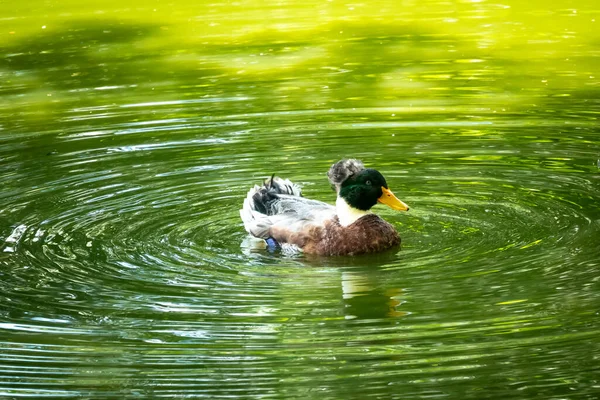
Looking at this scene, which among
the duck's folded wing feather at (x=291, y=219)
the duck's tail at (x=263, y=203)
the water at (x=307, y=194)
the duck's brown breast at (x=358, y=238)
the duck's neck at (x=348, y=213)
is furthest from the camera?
the duck's tail at (x=263, y=203)

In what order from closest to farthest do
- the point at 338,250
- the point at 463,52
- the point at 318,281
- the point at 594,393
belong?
the point at 594,393, the point at 318,281, the point at 338,250, the point at 463,52

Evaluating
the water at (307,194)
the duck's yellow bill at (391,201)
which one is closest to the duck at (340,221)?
the duck's yellow bill at (391,201)

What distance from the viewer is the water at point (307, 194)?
7.77m

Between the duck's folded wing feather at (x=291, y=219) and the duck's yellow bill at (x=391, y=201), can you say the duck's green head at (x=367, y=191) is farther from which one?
the duck's folded wing feather at (x=291, y=219)

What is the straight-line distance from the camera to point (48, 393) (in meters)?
7.54

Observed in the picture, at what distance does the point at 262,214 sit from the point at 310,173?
173cm

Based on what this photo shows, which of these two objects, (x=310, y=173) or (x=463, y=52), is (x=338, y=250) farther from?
(x=463, y=52)

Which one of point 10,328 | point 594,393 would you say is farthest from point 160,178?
point 594,393

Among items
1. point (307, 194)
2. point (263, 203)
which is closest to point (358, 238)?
point (263, 203)

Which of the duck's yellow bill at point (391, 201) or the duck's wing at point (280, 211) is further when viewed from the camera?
the duck's wing at point (280, 211)

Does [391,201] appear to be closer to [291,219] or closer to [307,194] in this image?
[291,219]

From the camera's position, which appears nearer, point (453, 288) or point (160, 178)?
point (453, 288)

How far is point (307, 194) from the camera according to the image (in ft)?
39.4

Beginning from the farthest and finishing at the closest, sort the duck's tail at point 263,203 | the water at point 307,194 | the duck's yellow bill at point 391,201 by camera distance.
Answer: the duck's tail at point 263,203 → the duck's yellow bill at point 391,201 → the water at point 307,194
